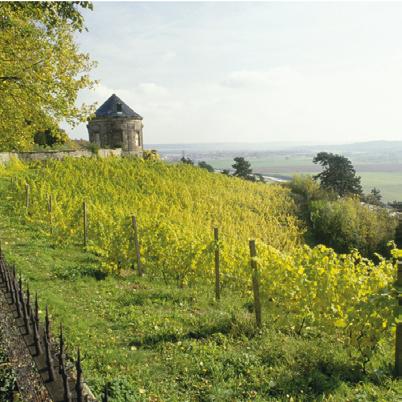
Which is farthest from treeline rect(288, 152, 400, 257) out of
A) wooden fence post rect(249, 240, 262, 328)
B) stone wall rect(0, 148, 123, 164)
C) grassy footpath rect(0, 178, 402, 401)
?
stone wall rect(0, 148, 123, 164)

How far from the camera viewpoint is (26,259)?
440 inches

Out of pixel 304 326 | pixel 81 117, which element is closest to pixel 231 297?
pixel 304 326

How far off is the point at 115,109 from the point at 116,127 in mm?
2921

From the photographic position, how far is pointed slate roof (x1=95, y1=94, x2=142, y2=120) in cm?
5047

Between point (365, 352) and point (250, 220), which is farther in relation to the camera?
point (250, 220)

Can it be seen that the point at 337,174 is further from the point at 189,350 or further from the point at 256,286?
the point at 189,350

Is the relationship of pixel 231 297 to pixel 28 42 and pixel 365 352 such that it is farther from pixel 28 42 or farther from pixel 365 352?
pixel 28 42

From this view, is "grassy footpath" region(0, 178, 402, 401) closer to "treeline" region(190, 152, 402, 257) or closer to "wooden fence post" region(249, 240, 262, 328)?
"wooden fence post" region(249, 240, 262, 328)

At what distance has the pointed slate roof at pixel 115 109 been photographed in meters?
50.5

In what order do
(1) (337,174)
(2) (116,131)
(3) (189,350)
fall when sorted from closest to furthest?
(3) (189,350)
(2) (116,131)
(1) (337,174)

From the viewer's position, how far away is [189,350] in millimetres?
6727

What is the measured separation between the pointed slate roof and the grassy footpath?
141 feet

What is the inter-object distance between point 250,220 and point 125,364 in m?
22.3

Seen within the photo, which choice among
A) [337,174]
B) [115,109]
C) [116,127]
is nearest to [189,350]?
[116,127]
